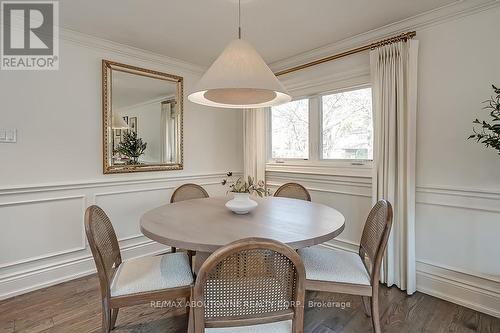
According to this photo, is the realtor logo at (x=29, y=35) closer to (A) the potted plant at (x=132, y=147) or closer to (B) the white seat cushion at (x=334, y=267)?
(A) the potted plant at (x=132, y=147)

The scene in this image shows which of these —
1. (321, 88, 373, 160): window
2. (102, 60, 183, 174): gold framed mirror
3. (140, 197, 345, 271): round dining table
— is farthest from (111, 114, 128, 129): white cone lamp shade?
(321, 88, 373, 160): window

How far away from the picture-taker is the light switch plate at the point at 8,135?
7.26ft

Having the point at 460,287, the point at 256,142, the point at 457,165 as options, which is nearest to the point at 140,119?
the point at 256,142

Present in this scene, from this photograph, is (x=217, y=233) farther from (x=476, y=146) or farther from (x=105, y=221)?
(x=476, y=146)

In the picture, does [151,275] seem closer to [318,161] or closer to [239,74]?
[239,74]

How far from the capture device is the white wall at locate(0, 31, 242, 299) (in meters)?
2.27

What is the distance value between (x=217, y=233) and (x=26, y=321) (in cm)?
169

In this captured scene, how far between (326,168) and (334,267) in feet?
5.08

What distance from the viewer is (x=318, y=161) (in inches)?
125

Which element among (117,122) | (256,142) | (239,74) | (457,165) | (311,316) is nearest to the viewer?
(239,74)

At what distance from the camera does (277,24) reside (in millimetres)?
2420

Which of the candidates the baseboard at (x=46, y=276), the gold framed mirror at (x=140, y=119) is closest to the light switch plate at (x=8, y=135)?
the gold framed mirror at (x=140, y=119)

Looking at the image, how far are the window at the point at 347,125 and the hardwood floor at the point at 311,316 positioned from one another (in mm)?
1381

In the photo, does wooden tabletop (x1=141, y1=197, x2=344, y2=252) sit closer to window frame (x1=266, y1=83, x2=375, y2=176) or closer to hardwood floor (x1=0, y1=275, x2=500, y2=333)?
hardwood floor (x1=0, y1=275, x2=500, y2=333)
